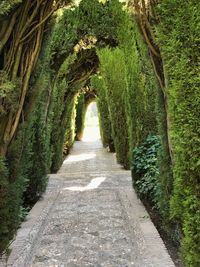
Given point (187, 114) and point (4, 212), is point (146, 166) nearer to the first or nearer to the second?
point (4, 212)

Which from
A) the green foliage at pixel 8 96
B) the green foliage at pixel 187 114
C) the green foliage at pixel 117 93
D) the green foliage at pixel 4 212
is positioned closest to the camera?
the green foliage at pixel 187 114

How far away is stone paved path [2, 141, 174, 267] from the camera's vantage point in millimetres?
3562

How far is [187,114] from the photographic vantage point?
8.30 ft

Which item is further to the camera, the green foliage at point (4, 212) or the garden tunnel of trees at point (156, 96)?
the green foliage at point (4, 212)

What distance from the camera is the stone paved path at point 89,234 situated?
3.56 m

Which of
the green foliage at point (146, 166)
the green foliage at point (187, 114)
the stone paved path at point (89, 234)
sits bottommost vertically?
the stone paved path at point (89, 234)

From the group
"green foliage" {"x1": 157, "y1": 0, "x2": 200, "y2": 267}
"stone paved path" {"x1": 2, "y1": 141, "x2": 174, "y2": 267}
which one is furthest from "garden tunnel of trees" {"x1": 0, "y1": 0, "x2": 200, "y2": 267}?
"stone paved path" {"x1": 2, "y1": 141, "x2": 174, "y2": 267}

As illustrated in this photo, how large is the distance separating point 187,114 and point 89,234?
2.30 metres

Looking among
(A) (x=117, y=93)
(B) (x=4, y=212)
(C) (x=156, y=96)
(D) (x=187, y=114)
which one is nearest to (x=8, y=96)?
(B) (x=4, y=212)

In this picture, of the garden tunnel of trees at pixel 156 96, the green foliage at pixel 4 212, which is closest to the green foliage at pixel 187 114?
the garden tunnel of trees at pixel 156 96

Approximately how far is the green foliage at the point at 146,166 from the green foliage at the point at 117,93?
4218mm

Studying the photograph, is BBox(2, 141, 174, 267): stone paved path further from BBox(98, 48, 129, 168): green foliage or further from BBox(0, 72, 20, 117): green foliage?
BBox(98, 48, 129, 168): green foliage

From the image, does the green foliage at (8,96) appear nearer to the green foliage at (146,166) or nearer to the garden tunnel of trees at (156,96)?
the garden tunnel of trees at (156,96)

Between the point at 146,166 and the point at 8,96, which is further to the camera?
the point at 146,166
